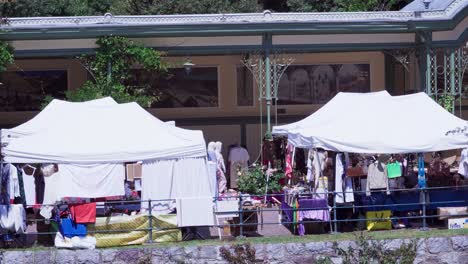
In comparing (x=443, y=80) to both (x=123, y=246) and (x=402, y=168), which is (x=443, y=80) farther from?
(x=123, y=246)

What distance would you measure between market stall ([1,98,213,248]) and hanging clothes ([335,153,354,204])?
250cm

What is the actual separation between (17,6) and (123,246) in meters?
17.2

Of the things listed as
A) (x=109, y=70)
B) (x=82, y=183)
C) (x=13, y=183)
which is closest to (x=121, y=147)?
(x=82, y=183)

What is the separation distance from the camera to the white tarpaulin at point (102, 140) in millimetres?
16219

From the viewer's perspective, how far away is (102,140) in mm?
16750

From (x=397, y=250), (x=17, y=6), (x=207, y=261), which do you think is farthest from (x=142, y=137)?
(x=17, y=6)

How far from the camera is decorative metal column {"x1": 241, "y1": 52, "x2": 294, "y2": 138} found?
21859mm

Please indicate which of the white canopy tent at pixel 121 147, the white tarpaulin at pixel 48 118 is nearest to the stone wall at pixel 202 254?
the white canopy tent at pixel 121 147

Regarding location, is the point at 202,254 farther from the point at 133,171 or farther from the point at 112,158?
the point at 133,171

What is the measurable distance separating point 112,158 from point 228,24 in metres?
6.33

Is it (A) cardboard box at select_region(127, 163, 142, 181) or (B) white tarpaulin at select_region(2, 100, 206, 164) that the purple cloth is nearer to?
(B) white tarpaulin at select_region(2, 100, 206, 164)

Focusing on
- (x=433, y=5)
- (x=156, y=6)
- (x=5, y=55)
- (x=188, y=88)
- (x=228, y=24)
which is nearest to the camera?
(x=5, y=55)

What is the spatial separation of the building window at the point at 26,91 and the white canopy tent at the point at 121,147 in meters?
7.24

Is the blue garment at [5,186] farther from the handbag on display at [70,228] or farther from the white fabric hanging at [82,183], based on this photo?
the handbag on display at [70,228]
